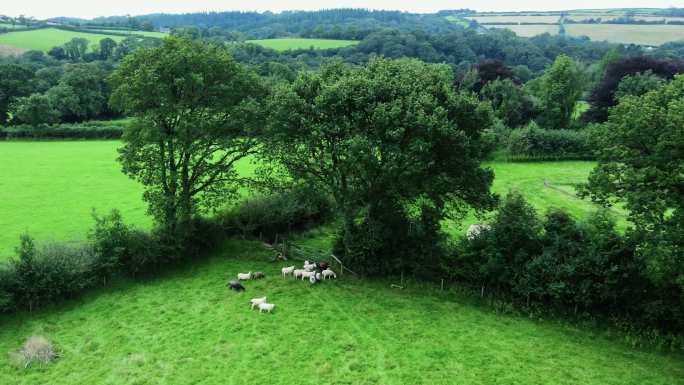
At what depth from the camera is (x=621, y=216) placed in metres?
44.1

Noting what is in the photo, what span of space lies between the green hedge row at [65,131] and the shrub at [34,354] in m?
61.6

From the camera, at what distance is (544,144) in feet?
220

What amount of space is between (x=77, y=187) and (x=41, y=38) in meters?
150

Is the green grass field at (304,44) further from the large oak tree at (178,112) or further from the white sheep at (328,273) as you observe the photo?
the white sheep at (328,273)

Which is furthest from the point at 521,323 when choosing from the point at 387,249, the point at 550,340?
the point at 387,249

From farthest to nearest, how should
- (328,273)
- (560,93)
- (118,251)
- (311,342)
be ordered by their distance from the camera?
(560,93) < (328,273) < (118,251) < (311,342)

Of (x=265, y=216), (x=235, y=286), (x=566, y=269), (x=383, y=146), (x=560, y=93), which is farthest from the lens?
(x=560, y=93)

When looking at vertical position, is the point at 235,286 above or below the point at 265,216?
below

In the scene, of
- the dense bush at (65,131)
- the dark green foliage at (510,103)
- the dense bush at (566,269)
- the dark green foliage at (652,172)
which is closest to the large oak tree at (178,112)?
the dense bush at (566,269)

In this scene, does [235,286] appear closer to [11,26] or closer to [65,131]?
[65,131]

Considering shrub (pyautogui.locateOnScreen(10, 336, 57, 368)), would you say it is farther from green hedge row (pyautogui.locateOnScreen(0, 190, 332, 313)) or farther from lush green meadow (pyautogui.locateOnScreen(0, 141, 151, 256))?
lush green meadow (pyautogui.locateOnScreen(0, 141, 151, 256))

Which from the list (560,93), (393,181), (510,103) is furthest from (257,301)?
(560,93)

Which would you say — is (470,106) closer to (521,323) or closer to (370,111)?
(370,111)

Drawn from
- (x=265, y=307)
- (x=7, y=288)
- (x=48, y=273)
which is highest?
(x=48, y=273)
